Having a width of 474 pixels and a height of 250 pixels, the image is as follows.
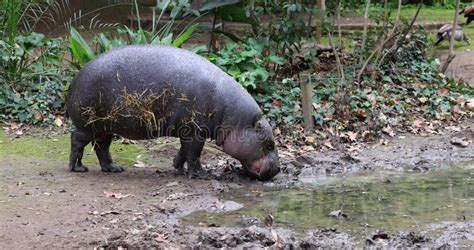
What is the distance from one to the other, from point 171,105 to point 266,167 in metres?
0.90

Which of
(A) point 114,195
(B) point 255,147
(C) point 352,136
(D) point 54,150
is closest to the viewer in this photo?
(A) point 114,195

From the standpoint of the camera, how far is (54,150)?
7332 mm

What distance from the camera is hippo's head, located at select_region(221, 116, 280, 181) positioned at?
618cm

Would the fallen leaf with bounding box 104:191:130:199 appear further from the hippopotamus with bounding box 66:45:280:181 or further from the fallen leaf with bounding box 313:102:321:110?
the fallen leaf with bounding box 313:102:321:110

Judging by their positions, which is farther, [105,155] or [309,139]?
[309,139]

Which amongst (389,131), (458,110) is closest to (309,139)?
(389,131)

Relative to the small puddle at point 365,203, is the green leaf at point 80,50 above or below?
above

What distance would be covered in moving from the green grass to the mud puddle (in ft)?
4.98

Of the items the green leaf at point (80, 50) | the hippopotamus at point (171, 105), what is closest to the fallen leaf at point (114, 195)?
the hippopotamus at point (171, 105)

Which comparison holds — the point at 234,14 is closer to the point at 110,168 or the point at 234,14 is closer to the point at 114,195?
the point at 110,168

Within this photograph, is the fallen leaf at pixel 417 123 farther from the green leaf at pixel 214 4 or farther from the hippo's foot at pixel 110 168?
the hippo's foot at pixel 110 168

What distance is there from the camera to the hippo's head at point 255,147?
20.3 feet

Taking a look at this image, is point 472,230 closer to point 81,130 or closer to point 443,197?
point 443,197

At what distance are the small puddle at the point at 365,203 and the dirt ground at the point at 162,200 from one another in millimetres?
158
